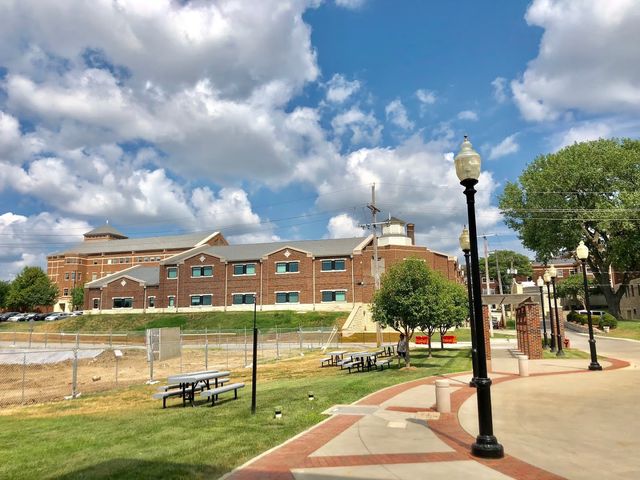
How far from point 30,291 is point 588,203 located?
3738 inches

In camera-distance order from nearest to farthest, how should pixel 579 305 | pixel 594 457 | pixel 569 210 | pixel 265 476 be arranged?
pixel 265 476
pixel 594 457
pixel 569 210
pixel 579 305

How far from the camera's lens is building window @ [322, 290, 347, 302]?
60.3 metres

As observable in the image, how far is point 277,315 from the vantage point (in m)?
59.2

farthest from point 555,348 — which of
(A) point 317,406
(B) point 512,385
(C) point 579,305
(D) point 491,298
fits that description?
(C) point 579,305

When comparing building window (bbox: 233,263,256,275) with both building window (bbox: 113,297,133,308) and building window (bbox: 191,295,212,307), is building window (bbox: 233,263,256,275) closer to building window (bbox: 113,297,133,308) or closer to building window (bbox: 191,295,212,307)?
building window (bbox: 191,295,212,307)

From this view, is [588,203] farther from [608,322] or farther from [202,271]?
[202,271]

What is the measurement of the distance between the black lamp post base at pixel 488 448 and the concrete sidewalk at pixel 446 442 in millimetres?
136

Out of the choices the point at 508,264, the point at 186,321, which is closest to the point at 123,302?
the point at 186,321

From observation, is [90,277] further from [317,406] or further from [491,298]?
[317,406]

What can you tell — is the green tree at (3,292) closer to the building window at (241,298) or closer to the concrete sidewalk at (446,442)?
the building window at (241,298)

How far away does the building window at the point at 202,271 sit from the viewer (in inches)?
2640

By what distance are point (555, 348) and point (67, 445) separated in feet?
88.7

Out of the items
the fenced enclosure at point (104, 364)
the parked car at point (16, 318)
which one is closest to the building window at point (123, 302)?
the parked car at point (16, 318)

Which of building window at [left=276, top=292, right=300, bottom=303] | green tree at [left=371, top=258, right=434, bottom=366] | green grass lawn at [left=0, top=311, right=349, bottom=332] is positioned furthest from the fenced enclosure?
building window at [left=276, top=292, right=300, bottom=303]
